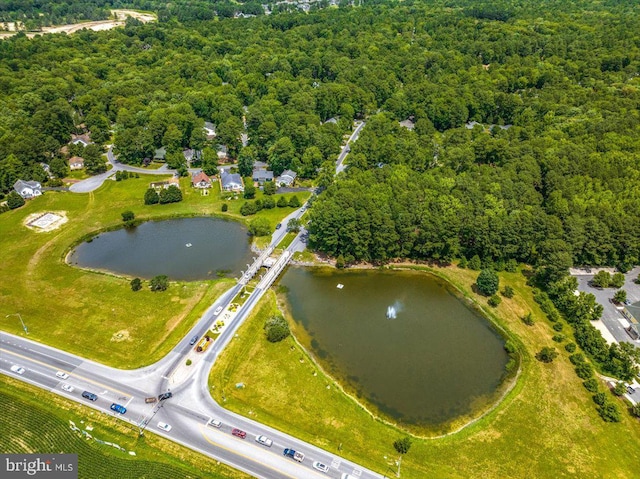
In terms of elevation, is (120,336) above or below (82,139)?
below

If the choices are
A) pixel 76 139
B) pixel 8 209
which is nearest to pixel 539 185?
pixel 8 209

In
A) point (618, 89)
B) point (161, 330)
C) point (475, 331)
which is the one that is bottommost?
point (475, 331)

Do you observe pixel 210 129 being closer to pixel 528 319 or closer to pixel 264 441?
pixel 264 441

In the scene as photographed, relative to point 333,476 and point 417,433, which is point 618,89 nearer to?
point 417,433

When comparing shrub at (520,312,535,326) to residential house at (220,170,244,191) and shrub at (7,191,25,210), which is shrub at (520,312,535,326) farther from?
shrub at (7,191,25,210)

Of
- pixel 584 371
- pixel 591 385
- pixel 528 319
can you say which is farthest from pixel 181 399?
pixel 584 371

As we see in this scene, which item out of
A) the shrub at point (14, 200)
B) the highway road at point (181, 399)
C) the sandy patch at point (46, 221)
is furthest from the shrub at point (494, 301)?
the shrub at point (14, 200)
